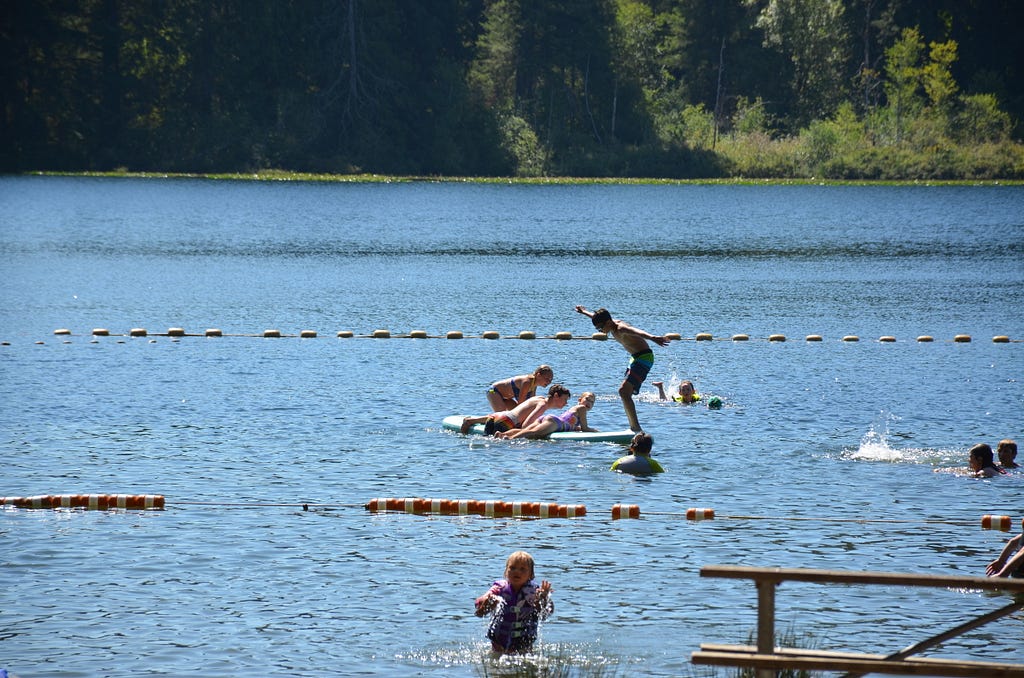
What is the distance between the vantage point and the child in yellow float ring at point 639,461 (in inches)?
801

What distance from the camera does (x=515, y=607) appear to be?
516 inches

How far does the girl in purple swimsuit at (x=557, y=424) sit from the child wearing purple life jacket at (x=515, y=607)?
30.6ft

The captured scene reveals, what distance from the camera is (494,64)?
125188 millimetres

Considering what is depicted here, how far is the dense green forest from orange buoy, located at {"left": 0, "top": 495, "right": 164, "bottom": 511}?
329 ft

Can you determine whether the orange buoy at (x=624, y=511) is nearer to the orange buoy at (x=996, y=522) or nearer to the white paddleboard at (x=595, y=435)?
the orange buoy at (x=996, y=522)

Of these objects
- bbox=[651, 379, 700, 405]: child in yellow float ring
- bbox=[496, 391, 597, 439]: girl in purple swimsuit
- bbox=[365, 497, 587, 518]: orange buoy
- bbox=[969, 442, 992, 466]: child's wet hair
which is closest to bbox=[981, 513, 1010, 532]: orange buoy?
bbox=[969, 442, 992, 466]: child's wet hair

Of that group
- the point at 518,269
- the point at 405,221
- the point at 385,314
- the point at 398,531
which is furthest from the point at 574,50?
the point at 398,531

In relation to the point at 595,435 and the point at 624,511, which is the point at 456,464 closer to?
the point at 595,435

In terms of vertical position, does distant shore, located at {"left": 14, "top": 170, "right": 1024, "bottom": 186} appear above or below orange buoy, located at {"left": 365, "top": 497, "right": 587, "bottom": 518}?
below

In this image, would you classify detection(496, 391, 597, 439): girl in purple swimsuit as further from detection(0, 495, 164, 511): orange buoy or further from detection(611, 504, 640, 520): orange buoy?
detection(0, 495, 164, 511): orange buoy

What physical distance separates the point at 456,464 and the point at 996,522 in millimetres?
7393

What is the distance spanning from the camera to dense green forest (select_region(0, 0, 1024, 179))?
386ft

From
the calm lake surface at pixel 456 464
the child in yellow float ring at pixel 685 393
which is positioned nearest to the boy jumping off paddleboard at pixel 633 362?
the calm lake surface at pixel 456 464

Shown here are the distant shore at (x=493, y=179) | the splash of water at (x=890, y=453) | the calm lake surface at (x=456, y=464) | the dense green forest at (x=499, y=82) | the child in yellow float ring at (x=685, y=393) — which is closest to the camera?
the calm lake surface at (x=456, y=464)
